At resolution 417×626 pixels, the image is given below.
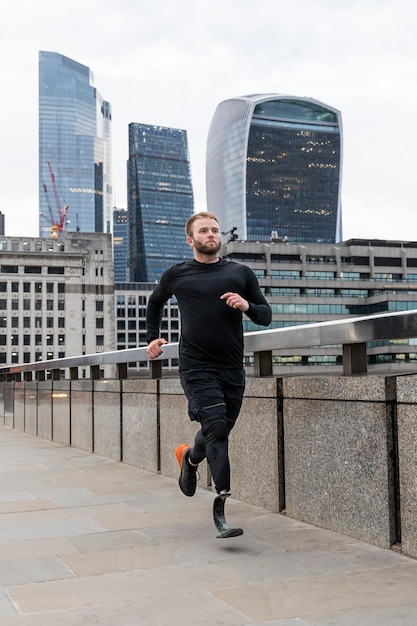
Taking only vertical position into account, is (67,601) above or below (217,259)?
below

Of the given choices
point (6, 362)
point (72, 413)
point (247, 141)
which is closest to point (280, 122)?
point (247, 141)

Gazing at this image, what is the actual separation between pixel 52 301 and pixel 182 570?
477 feet

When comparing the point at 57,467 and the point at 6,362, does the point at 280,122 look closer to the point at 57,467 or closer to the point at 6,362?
the point at 6,362

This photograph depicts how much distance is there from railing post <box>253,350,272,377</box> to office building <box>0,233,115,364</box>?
454 ft

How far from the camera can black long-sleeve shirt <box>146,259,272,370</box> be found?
4688 millimetres

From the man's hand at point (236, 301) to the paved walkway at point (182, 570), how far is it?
139cm

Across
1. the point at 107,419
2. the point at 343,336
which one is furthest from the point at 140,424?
the point at 343,336

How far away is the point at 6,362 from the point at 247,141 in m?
85.0

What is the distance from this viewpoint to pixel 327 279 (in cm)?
13075

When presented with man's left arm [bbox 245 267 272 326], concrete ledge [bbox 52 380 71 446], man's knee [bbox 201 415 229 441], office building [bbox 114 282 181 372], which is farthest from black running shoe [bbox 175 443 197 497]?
office building [bbox 114 282 181 372]

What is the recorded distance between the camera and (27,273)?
145250 millimetres

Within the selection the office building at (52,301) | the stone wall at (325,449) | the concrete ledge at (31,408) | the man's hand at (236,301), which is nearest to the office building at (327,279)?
the office building at (52,301)

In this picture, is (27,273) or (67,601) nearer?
(67,601)

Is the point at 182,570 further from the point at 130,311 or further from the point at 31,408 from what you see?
the point at 130,311
